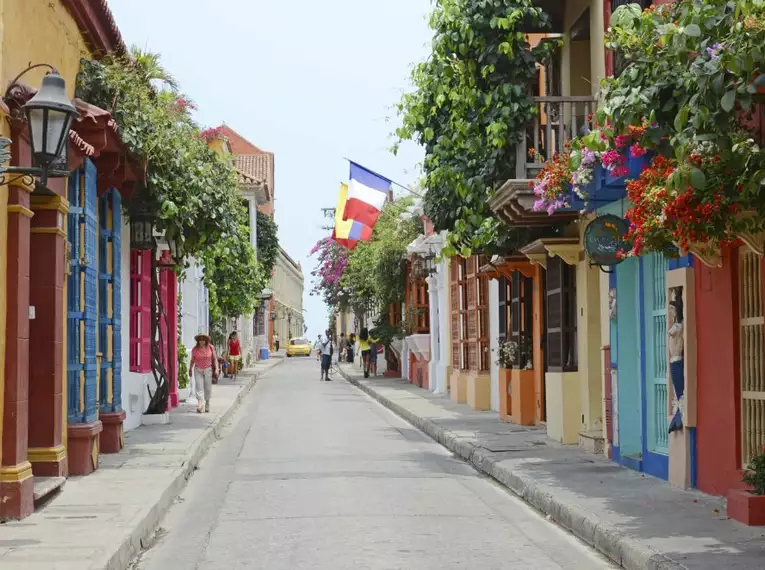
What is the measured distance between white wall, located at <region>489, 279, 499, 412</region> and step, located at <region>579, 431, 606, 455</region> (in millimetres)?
7514

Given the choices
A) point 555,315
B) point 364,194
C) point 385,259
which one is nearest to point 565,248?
point 555,315

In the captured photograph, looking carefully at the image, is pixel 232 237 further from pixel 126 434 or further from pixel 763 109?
pixel 763 109

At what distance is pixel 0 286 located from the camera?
32.4ft

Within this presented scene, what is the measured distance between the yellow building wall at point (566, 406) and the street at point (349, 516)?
1.78m

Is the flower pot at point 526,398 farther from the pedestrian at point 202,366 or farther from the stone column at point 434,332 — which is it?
the stone column at point 434,332

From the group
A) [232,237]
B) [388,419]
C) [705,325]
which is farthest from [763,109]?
[388,419]

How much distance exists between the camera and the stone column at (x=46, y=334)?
1180 centimetres

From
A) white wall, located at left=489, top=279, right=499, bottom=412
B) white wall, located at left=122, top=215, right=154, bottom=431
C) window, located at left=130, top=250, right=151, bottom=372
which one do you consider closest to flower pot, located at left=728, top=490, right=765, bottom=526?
white wall, located at left=122, top=215, right=154, bottom=431

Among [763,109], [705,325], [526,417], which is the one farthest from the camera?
[526,417]

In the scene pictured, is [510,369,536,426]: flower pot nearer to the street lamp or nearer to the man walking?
the street lamp

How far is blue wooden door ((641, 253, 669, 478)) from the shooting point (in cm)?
1338

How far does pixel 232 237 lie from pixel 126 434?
4254mm

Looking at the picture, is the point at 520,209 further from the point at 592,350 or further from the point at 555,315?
the point at 555,315

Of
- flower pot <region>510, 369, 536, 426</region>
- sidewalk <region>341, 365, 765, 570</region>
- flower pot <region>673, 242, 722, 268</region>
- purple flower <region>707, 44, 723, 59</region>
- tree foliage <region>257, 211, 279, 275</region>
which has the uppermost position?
tree foliage <region>257, 211, 279, 275</region>
